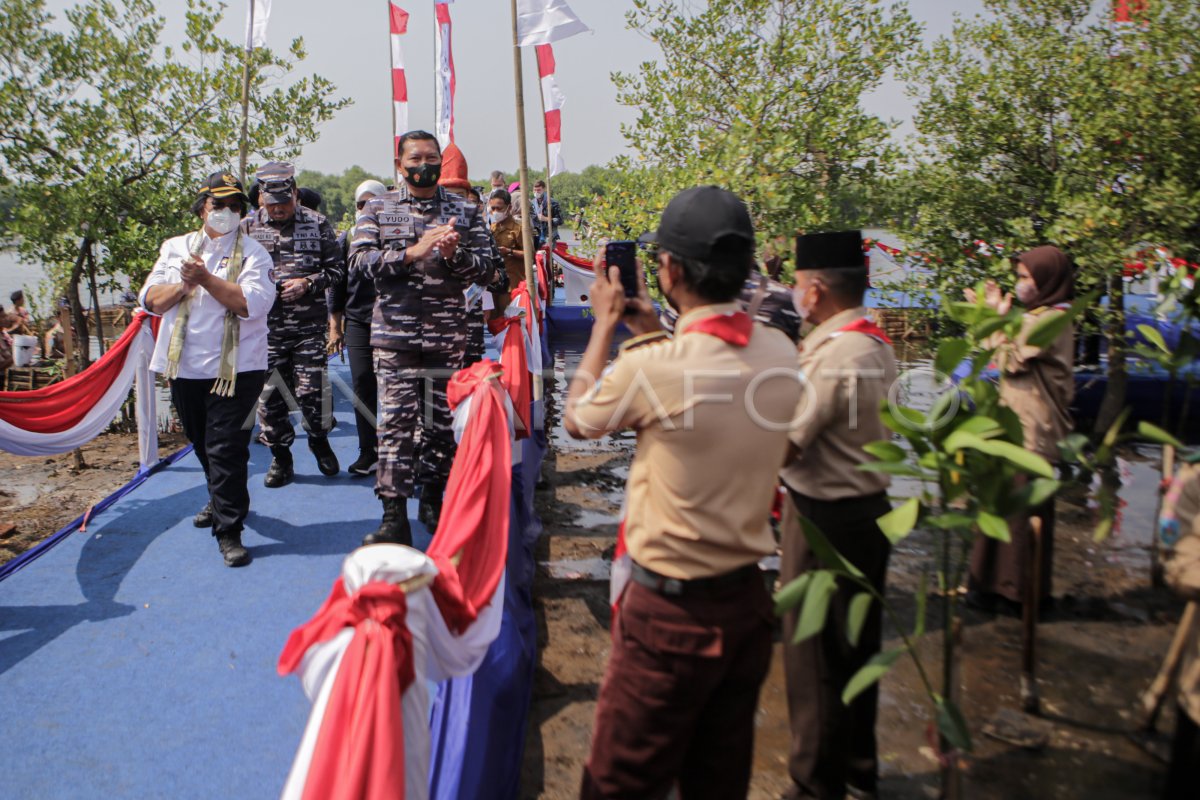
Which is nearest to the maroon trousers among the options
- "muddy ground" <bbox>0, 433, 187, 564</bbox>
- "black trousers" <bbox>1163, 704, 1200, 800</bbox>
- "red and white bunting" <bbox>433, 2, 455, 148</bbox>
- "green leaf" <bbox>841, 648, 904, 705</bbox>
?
"green leaf" <bbox>841, 648, 904, 705</bbox>

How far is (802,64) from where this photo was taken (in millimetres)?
5344

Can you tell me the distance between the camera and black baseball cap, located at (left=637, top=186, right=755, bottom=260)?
6.32 feet

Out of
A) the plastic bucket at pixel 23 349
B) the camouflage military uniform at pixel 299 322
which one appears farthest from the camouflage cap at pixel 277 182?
the plastic bucket at pixel 23 349

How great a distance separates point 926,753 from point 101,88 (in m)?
7.58

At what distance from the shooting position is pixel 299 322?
593 centimetres

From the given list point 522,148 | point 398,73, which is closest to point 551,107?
point 398,73

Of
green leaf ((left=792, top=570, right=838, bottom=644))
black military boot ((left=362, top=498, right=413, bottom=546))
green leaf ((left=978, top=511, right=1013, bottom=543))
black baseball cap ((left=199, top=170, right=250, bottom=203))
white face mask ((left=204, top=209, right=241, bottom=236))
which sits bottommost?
black military boot ((left=362, top=498, right=413, bottom=546))

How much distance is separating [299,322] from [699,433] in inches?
182

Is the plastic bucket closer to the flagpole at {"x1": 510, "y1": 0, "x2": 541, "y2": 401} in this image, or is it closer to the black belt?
the flagpole at {"x1": 510, "y1": 0, "x2": 541, "y2": 401}

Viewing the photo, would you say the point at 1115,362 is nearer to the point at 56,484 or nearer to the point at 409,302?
the point at 409,302

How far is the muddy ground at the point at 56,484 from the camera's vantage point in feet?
17.7

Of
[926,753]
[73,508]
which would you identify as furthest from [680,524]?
[73,508]

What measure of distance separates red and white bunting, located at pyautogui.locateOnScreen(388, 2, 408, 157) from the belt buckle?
9.51m

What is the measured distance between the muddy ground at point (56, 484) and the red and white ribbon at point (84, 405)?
1.90ft
